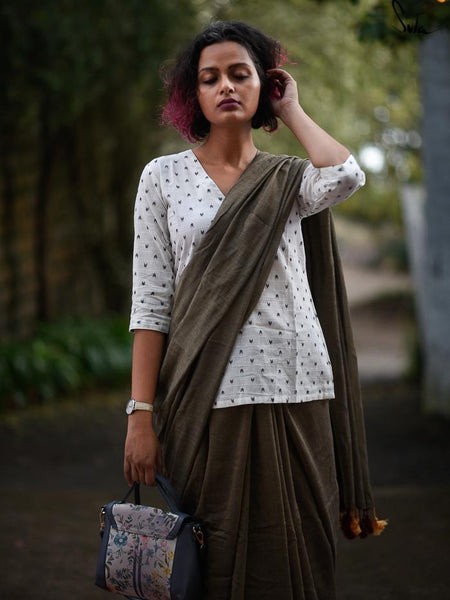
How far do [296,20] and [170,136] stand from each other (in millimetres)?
2527

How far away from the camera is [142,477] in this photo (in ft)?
9.44

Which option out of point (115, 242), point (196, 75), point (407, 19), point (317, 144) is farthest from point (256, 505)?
point (115, 242)

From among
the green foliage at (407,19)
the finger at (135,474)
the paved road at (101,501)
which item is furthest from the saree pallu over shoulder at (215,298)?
the green foliage at (407,19)

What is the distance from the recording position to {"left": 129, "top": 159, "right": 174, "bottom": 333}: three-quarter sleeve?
2900 millimetres

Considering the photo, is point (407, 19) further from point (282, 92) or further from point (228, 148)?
point (228, 148)

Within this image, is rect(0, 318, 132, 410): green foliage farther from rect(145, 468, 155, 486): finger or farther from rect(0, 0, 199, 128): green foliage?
rect(145, 468, 155, 486): finger

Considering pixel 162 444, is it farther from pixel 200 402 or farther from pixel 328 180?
pixel 328 180

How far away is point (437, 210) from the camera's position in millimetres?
8445

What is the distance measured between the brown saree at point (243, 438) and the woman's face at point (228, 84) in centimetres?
18

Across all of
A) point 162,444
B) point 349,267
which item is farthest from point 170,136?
point 349,267

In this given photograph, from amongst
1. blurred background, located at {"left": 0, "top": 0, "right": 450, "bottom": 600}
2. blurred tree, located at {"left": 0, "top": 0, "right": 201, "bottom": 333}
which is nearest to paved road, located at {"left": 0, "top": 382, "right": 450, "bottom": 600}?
blurred background, located at {"left": 0, "top": 0, "right": 450, "bottom": 600}

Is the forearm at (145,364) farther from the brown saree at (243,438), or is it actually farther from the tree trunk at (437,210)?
the tree trunk at (437,210)

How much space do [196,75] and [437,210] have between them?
581 cm

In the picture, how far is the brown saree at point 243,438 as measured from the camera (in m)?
2.74
